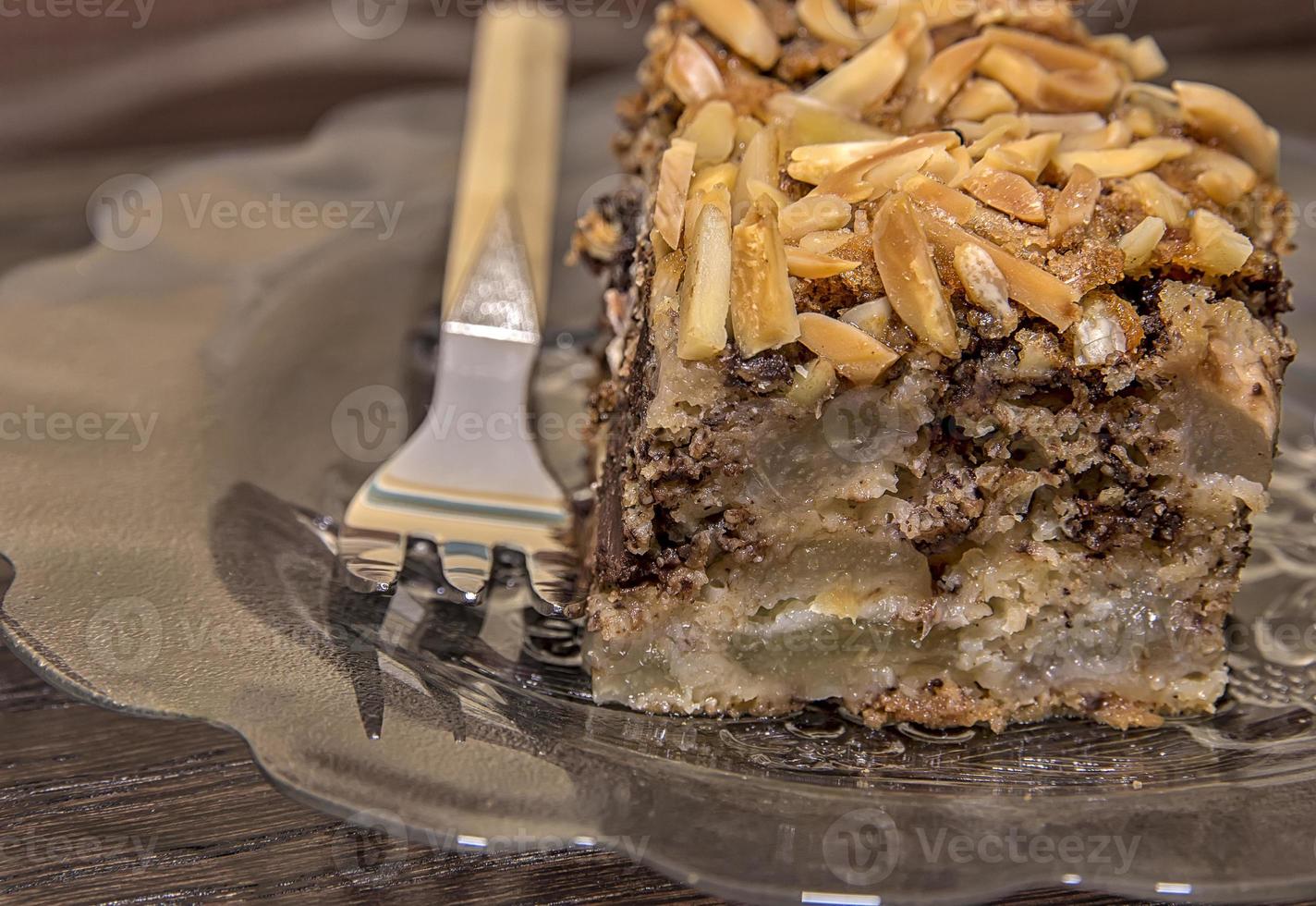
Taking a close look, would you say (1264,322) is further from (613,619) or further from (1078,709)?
(613,619)

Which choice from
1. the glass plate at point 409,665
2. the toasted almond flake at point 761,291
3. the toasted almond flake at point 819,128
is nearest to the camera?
the glass plate at point 409,665

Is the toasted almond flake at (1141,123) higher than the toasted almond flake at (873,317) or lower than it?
higher

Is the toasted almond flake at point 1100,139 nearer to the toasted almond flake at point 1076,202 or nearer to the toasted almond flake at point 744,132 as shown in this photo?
the toasted almond flake at point 1076,202

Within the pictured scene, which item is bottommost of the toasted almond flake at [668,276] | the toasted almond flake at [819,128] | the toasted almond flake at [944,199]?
the toasted almond flake at [668,276]

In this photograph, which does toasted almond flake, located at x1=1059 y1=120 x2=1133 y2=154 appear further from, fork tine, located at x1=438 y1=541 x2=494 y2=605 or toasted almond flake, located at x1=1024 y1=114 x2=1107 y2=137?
fork tine, located at x1=438 y1=541 x2=494 y2=605

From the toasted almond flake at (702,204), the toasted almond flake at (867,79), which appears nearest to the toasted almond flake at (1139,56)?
the toasted almond flake at (867,79)

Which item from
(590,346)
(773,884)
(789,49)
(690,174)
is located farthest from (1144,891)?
(590,346)
